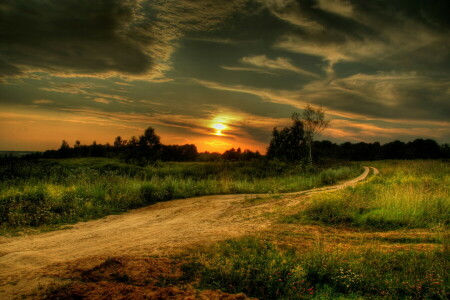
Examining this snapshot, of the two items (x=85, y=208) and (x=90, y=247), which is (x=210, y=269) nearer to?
(x=90, y=247)

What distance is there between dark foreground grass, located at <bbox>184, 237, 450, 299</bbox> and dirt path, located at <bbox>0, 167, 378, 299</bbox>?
Answer: 65.3 inches

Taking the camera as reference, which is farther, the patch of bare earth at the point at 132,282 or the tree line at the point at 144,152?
the tree line at the point at 144,152

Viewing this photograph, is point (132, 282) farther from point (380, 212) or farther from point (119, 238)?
point (380, 212)

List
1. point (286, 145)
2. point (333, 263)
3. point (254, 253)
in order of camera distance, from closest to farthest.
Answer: point (333, 263) → point (254, 253) → point (286, 145)

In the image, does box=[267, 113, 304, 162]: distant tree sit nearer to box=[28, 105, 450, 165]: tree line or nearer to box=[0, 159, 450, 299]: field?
box=[28, 105, 450, 165]: tree line

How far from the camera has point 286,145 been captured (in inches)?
2432

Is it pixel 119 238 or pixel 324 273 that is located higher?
pixel 324 273

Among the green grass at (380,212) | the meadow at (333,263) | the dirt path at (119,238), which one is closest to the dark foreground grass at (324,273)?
the meadow at (333,263)

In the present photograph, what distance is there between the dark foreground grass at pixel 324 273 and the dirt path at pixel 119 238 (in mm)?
1660

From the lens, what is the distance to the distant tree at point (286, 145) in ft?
178

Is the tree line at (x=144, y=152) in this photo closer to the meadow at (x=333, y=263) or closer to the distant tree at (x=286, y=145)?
the distant tree at (x=286, y=145)

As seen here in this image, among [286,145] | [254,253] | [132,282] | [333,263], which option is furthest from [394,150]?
[132,282]

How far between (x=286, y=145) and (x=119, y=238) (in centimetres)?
5642

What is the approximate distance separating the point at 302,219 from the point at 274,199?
4.40 meters
